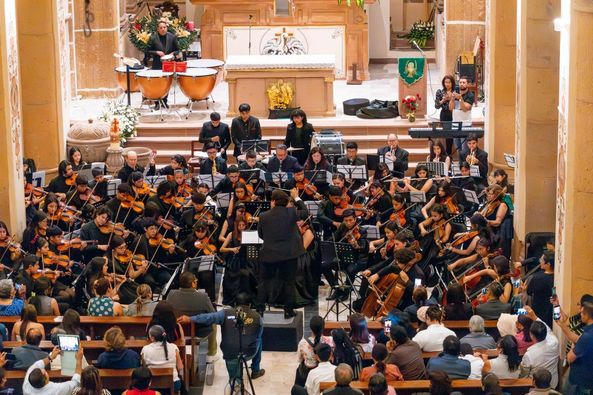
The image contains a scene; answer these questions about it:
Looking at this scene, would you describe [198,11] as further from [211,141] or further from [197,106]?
[211,141]

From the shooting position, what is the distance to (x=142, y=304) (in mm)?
15781

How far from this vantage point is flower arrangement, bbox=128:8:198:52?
1090 inches

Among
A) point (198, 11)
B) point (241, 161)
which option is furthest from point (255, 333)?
point (198, 11)

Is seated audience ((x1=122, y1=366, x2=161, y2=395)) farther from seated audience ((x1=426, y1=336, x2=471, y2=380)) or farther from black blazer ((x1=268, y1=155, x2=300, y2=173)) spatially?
black blazer ((x1=268, y1=155, x2=300, y2=173))

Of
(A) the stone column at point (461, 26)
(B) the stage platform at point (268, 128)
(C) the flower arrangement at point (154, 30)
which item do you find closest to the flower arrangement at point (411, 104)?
(B) the stage platform at point (268, 128)

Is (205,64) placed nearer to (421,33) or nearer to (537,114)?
(421,33)

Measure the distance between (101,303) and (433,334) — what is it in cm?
364

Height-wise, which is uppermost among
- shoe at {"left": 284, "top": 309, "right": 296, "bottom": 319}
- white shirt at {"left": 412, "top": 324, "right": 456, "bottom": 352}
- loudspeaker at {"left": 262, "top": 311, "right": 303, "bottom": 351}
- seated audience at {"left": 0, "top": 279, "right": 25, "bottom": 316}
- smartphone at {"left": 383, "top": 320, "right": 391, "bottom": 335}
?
seated audience at {"left": 0, "top": 279, "right": 25, "bottom": 316}

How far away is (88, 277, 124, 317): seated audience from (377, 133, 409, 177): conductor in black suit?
244 inches

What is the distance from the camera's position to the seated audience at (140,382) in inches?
522

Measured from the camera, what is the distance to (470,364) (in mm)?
14023

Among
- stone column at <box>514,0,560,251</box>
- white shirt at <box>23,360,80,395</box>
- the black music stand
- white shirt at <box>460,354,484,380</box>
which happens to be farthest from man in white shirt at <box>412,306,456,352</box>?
stone column at <box>514,0,560,251</box>

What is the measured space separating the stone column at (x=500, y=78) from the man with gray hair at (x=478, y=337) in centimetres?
712

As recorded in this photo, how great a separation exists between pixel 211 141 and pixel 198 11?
1022cm
